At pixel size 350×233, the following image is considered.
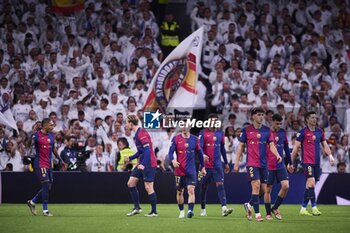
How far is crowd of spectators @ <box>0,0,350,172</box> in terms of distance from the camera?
25938mm

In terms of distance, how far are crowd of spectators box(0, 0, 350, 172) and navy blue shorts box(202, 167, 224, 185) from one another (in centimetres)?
446

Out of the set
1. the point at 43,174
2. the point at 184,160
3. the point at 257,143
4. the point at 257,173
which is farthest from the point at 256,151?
the point at 43,174

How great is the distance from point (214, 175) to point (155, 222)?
2.93m

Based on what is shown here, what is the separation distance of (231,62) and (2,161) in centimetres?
819

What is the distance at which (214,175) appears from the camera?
20.3m

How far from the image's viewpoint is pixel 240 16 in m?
30.3

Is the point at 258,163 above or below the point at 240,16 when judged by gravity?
below

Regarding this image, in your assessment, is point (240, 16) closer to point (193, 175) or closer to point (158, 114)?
point (158, 114)

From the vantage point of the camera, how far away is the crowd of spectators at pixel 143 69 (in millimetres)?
25938

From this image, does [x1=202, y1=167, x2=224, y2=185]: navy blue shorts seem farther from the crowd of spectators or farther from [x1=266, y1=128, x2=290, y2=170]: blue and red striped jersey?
the crowd of spectators

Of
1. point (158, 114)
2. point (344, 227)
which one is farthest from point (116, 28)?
point (344, 227)

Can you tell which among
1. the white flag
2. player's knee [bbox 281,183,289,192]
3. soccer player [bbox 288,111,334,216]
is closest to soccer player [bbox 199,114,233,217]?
player's knee [bbox 281,183,289,192]

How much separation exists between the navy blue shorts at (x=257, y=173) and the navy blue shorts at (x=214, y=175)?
75.2 inches

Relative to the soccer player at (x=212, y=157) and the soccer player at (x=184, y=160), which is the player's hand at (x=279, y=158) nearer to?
the soccer player at (x=184, y=160)
